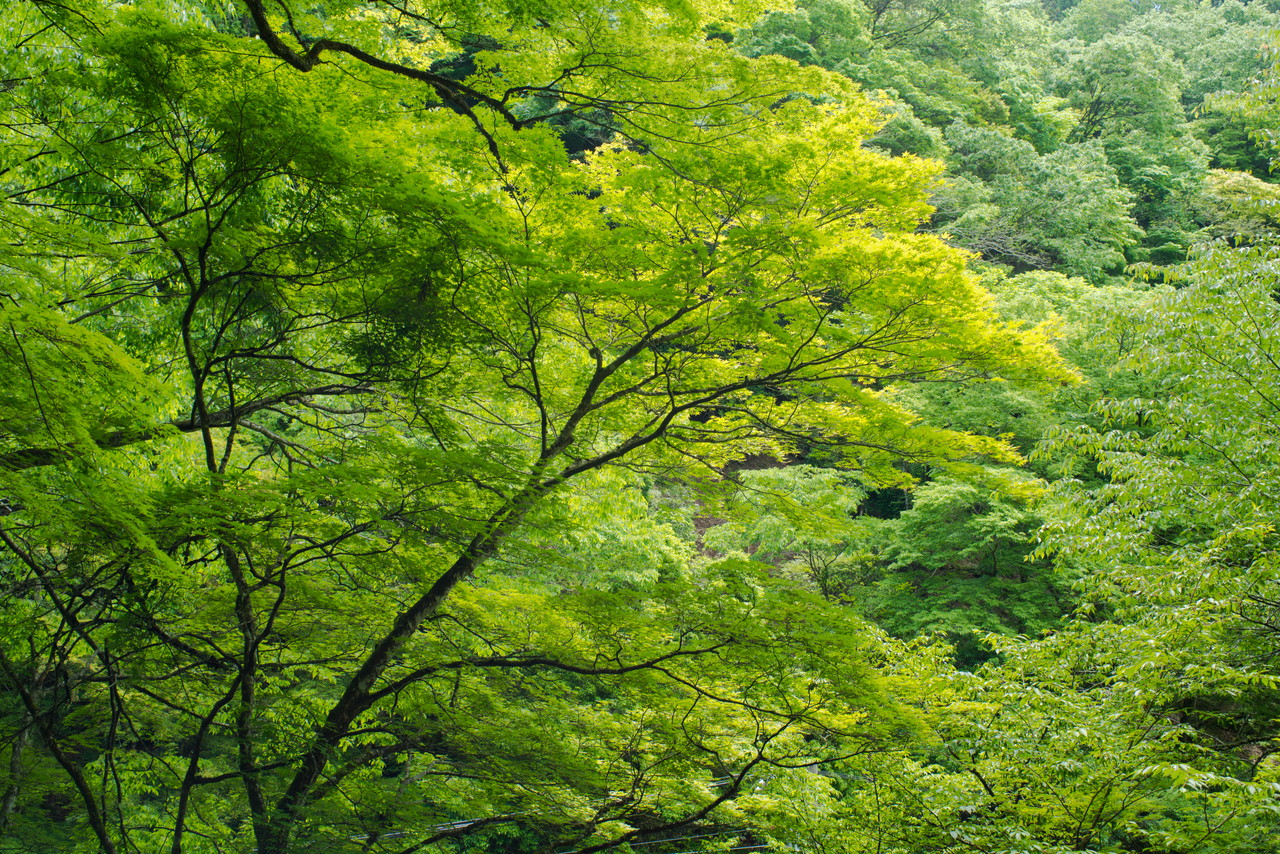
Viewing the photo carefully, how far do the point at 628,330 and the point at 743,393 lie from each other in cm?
122

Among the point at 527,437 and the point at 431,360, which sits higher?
the point at 527,437

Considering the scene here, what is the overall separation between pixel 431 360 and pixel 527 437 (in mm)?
1356

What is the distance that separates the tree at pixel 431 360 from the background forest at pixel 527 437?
0.04 metres

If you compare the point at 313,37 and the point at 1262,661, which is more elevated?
the point at 313,37

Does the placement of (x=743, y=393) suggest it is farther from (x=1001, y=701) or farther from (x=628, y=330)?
(x=1001, y=701)

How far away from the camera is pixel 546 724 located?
5938 millimetres

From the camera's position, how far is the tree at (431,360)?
354 centimetres

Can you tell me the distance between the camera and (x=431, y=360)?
4.92 meters

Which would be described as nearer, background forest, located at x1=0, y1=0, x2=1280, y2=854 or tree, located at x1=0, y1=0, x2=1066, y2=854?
tree, located at x1=0, y1=0, x2=1066, y2=854

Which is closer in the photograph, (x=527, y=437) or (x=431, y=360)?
(x=431, y=360)

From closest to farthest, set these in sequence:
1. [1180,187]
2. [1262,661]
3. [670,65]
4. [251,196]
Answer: [670,65]
[251,196]
[1262,661]
[1180,187]

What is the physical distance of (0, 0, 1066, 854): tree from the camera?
3.54 metres

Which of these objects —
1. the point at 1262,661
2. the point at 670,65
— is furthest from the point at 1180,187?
the point at 670,65

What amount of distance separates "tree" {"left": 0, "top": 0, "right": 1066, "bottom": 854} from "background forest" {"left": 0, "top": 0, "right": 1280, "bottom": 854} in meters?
0.04
